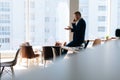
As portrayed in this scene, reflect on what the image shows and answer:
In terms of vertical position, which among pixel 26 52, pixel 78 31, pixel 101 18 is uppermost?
pixel 101 18

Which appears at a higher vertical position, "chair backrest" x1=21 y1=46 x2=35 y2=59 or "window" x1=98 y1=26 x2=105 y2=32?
"window" x1=98 y1=26 x2=105 y2=32

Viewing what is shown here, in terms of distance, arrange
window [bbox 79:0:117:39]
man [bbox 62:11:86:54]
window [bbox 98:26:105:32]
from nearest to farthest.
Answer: man [bbox 62:11:86:54]
window [bbox 79:0:117:39]
window [bbox 98:26:105:32]

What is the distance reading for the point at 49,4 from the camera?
9.57m

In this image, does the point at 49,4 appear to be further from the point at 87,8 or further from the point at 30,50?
the point at 30,50

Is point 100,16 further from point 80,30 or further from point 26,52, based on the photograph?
point 80,30

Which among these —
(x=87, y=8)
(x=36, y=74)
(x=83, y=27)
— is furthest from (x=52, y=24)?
(x=36, y=74)

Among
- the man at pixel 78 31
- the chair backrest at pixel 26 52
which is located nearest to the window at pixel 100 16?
the chair backrest at pixel 26 52

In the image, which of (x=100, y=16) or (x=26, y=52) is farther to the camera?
(x=100, y=16)

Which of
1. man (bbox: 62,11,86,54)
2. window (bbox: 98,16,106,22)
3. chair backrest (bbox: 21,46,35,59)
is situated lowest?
chair backrest (bbox: 21,46,35,59)

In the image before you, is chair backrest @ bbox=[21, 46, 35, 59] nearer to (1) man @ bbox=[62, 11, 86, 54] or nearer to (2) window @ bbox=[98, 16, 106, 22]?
(1) man @ bbox=[62, 11, 86, 54]

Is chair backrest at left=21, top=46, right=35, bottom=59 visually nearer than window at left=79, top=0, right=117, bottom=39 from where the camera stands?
Yes

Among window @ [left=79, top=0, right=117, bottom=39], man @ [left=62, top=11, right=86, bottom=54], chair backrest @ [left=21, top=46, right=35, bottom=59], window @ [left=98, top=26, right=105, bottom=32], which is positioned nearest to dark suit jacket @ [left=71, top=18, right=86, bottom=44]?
man @ [left=62, top=11, right=86, bottom=54]

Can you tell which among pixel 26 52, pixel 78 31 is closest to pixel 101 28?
pixel 26 52

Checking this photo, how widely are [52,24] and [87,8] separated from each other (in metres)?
1.53
